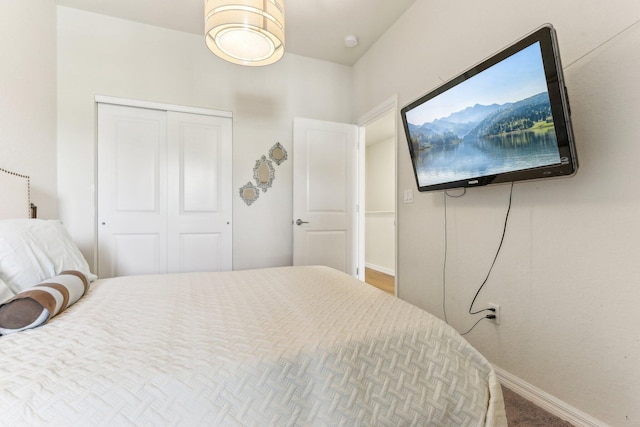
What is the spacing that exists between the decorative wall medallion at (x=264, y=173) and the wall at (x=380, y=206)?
251 centimetres

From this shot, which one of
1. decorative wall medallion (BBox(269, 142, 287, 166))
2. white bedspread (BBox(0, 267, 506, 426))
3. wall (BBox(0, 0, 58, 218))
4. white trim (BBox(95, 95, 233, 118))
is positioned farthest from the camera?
decorative wall medallion (BBox(269, 142, 287, 166))

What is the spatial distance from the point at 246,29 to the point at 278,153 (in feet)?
5.84

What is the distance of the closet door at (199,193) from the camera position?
2.85 m

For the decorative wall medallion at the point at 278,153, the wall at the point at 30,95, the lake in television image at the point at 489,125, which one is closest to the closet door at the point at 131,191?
the wall at the point at 30,95

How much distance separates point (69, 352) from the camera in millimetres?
777

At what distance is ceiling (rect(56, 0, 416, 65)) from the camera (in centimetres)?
249

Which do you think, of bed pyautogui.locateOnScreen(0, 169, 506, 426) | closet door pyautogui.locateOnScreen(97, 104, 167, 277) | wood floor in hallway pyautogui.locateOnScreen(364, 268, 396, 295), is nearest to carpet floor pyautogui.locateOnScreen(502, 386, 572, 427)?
bed pyautogui.locateOnScreen(0, 169, 506, 426)

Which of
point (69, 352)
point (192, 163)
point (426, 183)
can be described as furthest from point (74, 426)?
point (192, 163)

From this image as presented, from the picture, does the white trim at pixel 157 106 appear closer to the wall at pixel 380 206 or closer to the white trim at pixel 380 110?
the white trim at pixel 380 110

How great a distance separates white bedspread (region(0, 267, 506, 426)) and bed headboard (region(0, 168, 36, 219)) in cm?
106

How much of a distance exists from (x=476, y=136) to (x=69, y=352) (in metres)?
2.03

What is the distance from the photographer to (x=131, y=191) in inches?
107

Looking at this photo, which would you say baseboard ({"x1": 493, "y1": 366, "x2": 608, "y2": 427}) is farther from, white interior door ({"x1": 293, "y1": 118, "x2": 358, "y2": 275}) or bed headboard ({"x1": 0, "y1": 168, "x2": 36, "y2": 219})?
bed headboard ({"x1": 0, "y1": 168, "x2": 36, "y2": 219})

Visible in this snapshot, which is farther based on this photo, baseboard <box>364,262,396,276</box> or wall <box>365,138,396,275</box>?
wall <box>365,138,396,275</box>
